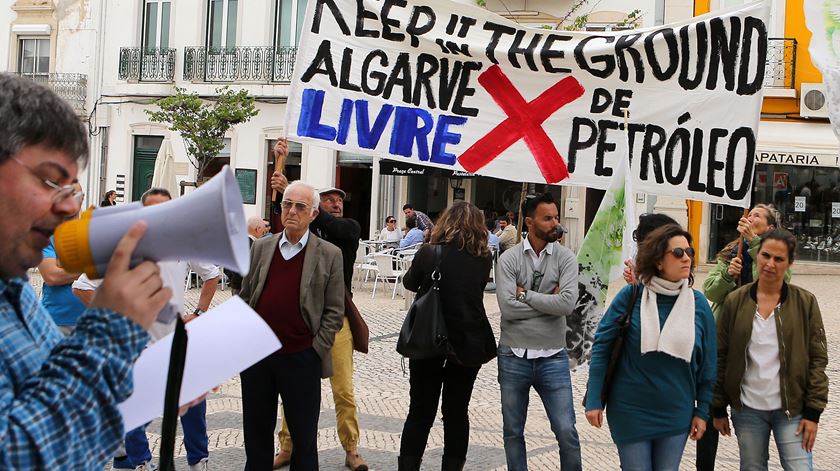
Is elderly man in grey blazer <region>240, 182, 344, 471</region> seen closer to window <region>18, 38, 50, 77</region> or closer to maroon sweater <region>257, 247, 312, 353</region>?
maroon sweater <region>257, 247, 312, 353</region>

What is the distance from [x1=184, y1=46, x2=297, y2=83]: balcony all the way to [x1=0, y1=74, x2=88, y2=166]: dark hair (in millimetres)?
25999

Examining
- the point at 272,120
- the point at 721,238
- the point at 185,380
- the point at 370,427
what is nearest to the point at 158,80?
the point at 272,120

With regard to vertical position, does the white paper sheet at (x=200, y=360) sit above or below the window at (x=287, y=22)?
below

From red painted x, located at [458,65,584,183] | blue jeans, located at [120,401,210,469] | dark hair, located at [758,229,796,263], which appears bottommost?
blue jeans, located at [120,401,210,469]

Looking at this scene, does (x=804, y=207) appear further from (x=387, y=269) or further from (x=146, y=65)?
(x=146, y=65)

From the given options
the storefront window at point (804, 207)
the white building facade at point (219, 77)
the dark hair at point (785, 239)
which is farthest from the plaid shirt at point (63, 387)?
the storefront window at point (804, 207)

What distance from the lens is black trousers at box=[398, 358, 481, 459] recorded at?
19.6ft

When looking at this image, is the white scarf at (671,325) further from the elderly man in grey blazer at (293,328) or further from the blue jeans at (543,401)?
the elderly man in grey blazer at (293,328)

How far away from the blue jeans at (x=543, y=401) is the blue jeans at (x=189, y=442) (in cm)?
182

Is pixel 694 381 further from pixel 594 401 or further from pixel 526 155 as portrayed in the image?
pixel 526 155

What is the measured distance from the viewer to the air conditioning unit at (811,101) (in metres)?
24.9

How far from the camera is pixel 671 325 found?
180 inches

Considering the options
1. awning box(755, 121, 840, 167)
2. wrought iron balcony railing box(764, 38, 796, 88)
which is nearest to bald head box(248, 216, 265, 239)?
awning box(755, 121, 840, 167)

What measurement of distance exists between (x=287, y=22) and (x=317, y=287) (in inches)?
915
